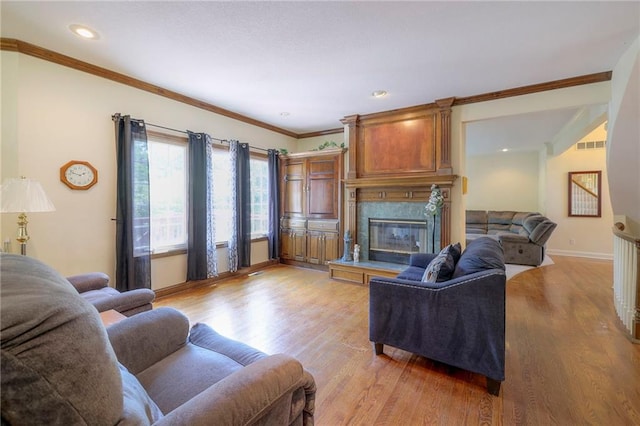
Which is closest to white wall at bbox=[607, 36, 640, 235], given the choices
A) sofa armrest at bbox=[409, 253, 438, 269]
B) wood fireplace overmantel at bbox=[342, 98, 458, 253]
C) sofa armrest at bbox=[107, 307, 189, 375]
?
wood fireplace overmantel at bbox=[342, 98, 458, 253]

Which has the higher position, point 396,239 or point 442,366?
point 396,239

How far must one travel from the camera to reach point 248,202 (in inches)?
187

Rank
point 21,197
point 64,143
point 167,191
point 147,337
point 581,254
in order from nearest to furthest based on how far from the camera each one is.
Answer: point 147,337, point 21,197, point 64,143, point 167,191, point 581,254

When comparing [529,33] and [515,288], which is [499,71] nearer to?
[529,33]

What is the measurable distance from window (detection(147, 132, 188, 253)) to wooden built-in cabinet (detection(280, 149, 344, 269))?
1956 mm

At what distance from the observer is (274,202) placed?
536 cm

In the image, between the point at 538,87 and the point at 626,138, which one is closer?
the point at 626,138

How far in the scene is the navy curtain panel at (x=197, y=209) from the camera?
3922 millimetres

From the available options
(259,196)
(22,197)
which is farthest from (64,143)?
(259,196)

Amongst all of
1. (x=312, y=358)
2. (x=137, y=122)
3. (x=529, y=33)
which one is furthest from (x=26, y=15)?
(x=529, y=33)

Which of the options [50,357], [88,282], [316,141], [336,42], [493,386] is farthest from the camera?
[316,141]

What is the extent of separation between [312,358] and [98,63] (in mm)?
3549

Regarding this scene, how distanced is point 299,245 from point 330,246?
0.66 meters

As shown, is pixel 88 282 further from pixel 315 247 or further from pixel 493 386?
pixel 315 247
